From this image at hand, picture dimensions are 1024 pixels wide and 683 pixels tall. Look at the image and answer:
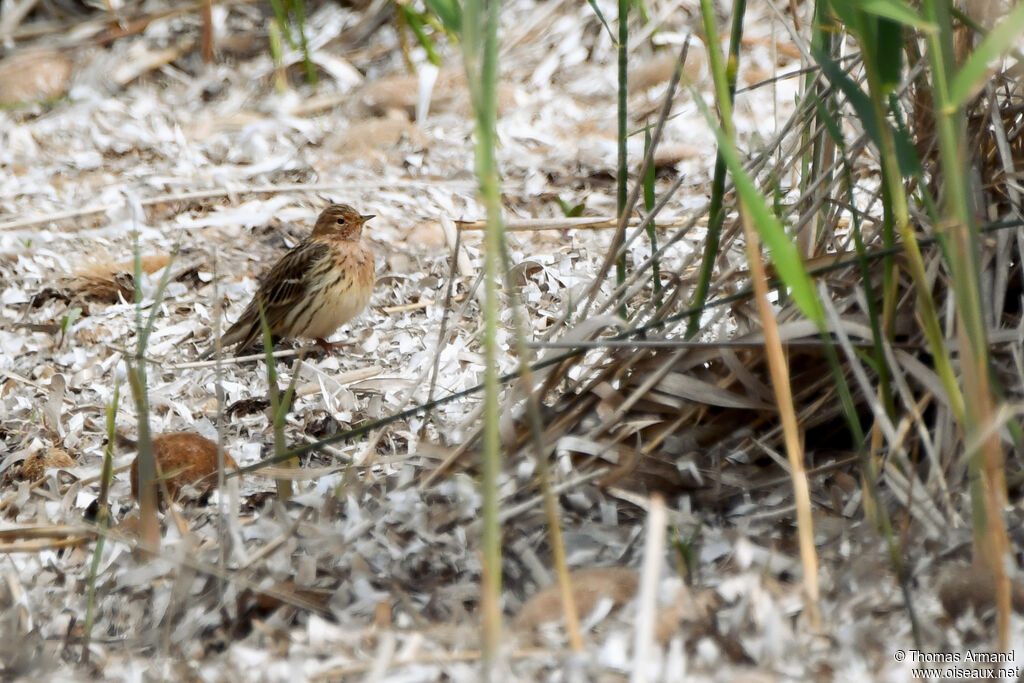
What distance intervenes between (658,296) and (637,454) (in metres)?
0.37

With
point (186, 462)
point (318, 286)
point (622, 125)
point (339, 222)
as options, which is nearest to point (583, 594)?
point (622, 125)

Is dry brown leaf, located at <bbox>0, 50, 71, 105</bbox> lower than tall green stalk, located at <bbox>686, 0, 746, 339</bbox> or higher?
higher

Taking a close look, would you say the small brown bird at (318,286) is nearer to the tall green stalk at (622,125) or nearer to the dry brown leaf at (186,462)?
the dry brown leaf at (186,462)

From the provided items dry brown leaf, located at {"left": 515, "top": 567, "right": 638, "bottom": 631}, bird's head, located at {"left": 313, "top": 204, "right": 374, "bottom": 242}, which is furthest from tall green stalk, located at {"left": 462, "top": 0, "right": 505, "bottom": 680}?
bird's head, located at {"left": 313, "top": 204, "right": 374, "bottom": 242}

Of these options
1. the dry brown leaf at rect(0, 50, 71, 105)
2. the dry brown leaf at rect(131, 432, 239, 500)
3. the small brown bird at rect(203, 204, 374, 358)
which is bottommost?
the dry brown leaf at rect(131, 432, 239, 500)

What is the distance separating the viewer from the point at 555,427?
7.73ft

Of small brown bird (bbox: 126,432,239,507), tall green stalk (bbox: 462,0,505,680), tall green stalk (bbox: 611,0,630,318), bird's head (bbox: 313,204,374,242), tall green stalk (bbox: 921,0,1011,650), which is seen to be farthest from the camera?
bird's head (bbox: 313,204,374,242)

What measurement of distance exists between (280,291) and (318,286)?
0.21 m

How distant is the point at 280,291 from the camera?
13.9ft

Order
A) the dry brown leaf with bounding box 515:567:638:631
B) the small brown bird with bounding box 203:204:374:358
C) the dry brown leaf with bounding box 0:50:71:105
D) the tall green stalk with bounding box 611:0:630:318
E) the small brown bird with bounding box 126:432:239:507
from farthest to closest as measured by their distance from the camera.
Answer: the dry brown leaf with bounding box 0:50:71:105
the small brown bird with bounding box 203:204:374:358
the small brown bird with bounding box 126:432:239:507
the tall green stalk with bounding box 611:0:630:318
the dry brown leaf with bounding box 515:567:638:631

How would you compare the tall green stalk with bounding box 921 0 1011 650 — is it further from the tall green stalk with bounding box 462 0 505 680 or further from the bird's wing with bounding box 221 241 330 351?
the bird's wing with bounding box 221 241 330 351

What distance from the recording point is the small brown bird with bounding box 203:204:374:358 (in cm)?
406

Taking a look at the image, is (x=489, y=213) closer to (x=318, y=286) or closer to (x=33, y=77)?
(x=318, y=286)

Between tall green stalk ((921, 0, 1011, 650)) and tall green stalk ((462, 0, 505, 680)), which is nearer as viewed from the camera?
tall green stalk ((462, 0, 505, 680))
